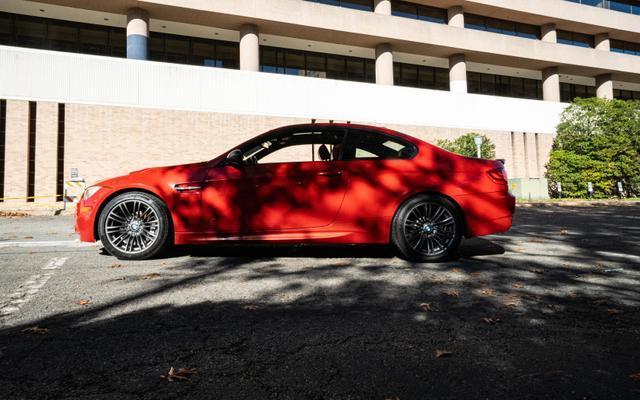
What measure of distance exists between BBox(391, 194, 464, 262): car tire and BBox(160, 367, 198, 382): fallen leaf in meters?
2.76

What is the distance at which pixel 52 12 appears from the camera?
19.3 metres

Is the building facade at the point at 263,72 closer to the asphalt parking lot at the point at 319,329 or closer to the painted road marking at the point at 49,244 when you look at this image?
the painted road marking at the point at 49,244

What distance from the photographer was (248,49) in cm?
2055

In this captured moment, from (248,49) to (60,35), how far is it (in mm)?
10237

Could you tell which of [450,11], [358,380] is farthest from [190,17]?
[358,380]

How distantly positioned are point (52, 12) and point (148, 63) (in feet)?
23.5

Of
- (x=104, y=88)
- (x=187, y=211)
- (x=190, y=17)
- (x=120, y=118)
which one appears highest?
(x=190, y=17)

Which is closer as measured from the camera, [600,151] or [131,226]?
[131,226]

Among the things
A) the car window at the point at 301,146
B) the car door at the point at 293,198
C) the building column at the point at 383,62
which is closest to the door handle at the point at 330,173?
the car door at the point at 293,198

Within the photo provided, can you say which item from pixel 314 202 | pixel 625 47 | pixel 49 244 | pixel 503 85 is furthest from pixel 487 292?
pixel 625 47

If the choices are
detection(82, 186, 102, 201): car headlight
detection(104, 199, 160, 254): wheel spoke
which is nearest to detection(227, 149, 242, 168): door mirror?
detection(104, 199, 160, 254): wheel spoke

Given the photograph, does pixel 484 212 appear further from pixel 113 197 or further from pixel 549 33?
pixel 549 33

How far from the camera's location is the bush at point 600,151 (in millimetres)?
22844

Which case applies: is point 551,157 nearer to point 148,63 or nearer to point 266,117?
point 266,117
